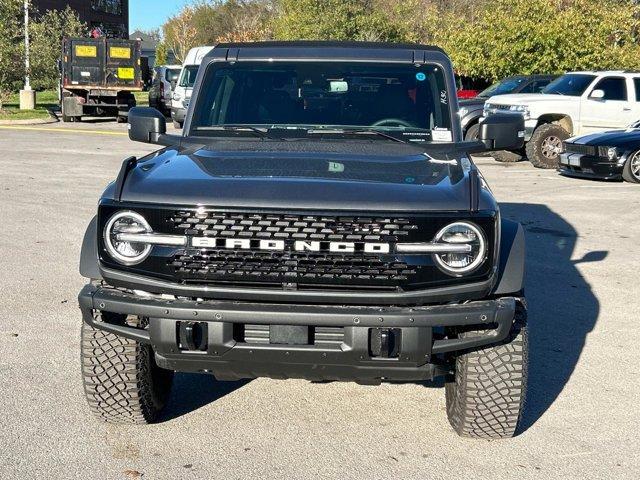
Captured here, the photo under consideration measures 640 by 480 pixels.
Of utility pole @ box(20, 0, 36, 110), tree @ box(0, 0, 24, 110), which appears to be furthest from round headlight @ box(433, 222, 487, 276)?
utility pole @ box(20, 0, 36, 110)

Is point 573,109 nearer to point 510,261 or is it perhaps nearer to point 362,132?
point 362,132

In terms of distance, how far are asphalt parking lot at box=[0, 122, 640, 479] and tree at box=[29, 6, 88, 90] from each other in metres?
28.0

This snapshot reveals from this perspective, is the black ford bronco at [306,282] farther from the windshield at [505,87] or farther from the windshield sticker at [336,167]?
the windshield at [505,87]

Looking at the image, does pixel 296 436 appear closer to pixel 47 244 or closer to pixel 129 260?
pixel 129 260

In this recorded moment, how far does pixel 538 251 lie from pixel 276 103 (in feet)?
Result: 15.5

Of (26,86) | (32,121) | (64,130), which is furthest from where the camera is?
(26,86)

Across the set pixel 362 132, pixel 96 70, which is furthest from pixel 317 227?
pixel 96 70

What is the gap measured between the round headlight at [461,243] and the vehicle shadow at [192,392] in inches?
67.8

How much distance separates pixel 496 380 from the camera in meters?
4.25

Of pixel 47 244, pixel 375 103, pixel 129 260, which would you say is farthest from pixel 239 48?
pixel 47 244

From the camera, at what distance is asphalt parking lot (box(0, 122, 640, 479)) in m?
4.21

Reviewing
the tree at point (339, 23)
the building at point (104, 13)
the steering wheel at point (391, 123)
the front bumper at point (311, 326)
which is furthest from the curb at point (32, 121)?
the building at point (104, 13)

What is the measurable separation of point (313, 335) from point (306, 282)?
0.23m

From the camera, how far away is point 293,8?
1721 inches
